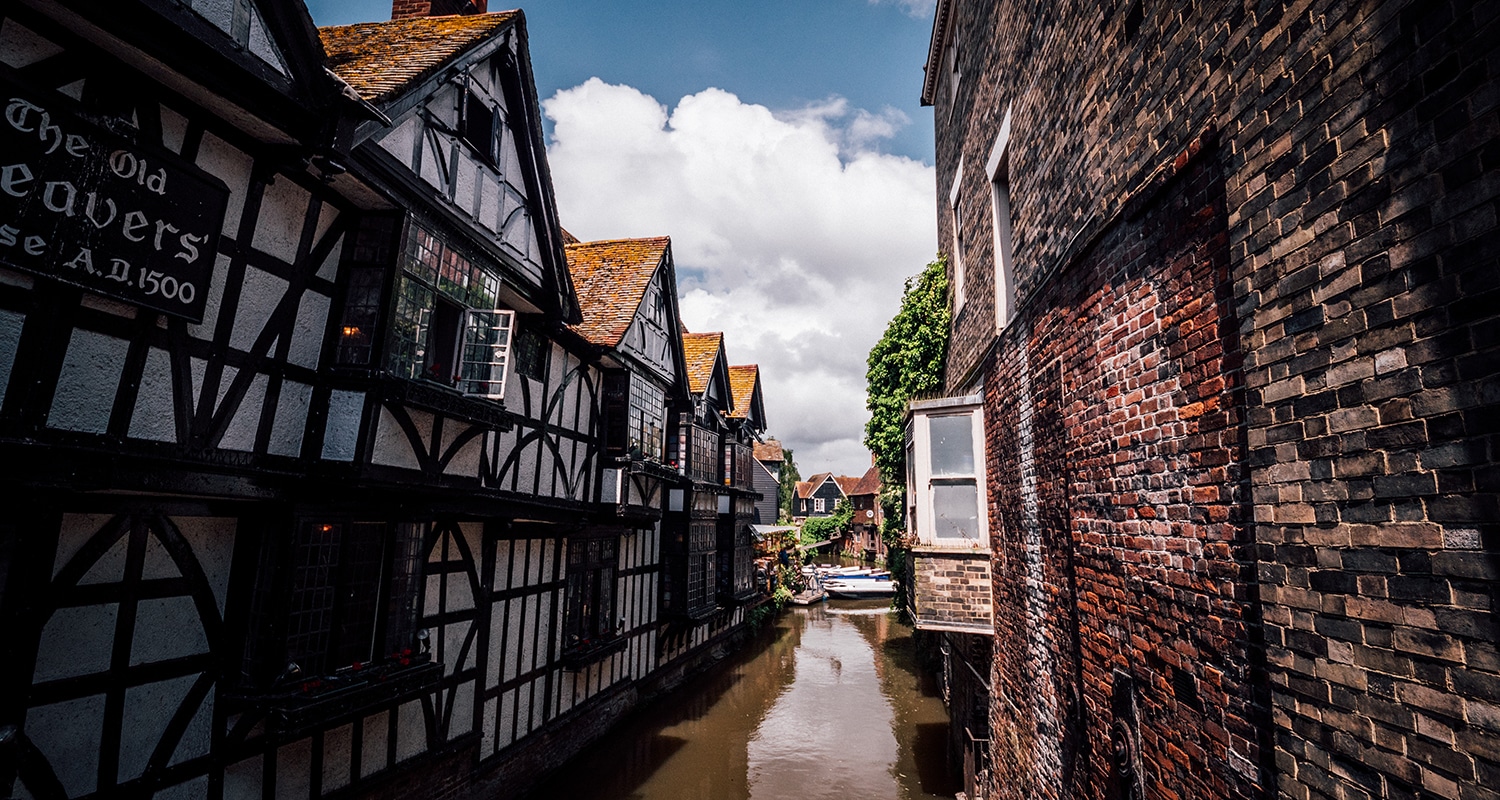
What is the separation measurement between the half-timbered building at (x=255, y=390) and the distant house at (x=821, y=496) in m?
68.3

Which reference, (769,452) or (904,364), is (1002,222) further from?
(769,452)

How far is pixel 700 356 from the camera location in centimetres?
2081

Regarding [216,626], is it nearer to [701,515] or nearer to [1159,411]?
[1159,411]

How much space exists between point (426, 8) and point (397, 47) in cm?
313

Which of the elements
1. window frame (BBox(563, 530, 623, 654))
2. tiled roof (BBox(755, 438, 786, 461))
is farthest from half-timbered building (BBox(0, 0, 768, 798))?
tiled roof (BBox(755, 438, 786, 461))

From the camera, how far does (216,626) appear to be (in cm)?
562

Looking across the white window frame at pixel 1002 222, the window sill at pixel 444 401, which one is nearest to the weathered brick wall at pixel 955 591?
the white window frame at pixel 1002 222

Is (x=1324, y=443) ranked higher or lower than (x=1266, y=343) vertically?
lower

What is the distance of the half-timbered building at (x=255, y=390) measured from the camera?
4.34 m

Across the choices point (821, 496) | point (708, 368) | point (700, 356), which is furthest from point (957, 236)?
point (821, 496)

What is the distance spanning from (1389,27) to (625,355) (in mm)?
12334

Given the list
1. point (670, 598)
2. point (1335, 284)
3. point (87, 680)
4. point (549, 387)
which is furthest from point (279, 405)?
point (670, 598)

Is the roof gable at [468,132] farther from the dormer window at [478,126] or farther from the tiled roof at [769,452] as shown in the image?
the tiled roof at [769,452]

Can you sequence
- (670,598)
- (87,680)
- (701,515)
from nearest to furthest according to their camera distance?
1. (87,680)
2. (670,598)
3. (701,515)
